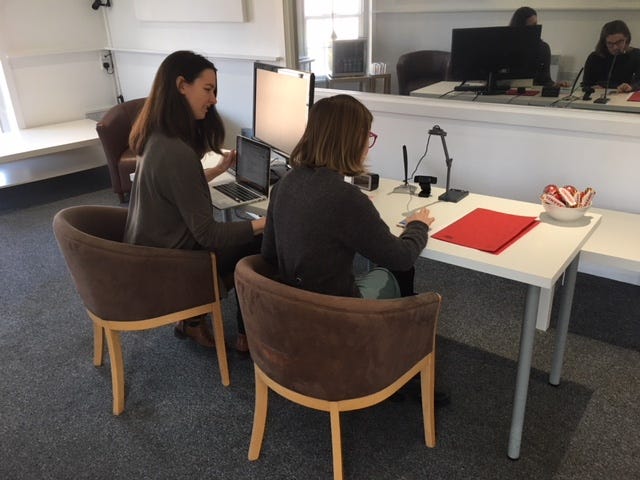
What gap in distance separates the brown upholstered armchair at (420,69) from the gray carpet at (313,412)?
143 centimetres

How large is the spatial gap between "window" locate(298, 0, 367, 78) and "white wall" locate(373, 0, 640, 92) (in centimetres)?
14

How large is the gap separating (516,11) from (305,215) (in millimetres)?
2296

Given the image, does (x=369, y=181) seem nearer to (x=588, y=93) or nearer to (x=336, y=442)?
(x=336, y=442)

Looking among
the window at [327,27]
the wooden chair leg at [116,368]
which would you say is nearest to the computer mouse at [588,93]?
the window at [327,27]

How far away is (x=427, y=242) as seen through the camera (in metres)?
1.67

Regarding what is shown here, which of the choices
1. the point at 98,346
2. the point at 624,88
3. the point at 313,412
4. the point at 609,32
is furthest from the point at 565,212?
the point at 98,346

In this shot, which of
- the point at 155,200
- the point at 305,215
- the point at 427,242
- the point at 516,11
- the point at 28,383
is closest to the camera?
the point at 305,215

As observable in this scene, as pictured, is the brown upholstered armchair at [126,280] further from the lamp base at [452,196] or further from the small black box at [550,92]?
the small black box at [550,92]

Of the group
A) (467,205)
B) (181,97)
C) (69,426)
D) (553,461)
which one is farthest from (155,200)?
(553,461)

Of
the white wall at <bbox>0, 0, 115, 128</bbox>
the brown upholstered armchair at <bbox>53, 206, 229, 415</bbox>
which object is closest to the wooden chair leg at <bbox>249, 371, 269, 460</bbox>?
the brown upholstered armchair at <bbox>53, 206, 229, 415</bbox>

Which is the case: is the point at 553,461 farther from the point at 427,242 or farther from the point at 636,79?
the point at 636,79

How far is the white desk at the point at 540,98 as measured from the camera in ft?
8.49

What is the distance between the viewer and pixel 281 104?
2344 mm

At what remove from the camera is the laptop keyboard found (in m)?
2.14
